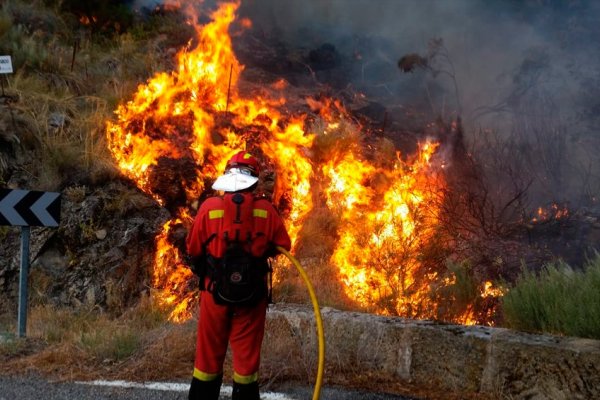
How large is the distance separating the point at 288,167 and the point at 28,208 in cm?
430

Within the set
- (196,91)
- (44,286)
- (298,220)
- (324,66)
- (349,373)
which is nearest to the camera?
(349,373)

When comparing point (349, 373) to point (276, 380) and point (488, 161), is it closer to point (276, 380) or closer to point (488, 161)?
point (276, 380)

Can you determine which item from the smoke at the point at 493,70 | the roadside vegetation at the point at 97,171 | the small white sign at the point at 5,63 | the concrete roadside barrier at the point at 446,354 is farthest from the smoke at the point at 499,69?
the small white sign at the point at 5,63

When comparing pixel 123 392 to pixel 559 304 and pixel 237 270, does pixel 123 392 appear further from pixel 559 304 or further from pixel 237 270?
pixel 559 304

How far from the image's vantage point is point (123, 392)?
4000mm

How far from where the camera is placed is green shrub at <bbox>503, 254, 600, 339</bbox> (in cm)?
411

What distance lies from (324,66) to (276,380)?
9405 millimetres

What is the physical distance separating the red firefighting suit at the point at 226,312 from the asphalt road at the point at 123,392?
1.99 ft

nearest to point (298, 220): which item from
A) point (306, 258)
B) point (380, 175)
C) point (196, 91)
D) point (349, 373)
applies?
point (306, 258)

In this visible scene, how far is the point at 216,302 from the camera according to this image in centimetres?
341

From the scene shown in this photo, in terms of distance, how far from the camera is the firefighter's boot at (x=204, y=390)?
344 cm

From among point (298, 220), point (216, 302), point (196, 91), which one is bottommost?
point (216, 302)

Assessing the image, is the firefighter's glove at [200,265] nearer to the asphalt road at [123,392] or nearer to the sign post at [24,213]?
the asphalt road at [123,392]

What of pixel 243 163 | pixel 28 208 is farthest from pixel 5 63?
pixel 243 163
